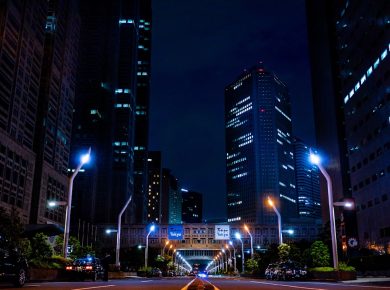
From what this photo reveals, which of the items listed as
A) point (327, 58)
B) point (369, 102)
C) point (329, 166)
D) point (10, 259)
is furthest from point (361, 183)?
point (10, 259)

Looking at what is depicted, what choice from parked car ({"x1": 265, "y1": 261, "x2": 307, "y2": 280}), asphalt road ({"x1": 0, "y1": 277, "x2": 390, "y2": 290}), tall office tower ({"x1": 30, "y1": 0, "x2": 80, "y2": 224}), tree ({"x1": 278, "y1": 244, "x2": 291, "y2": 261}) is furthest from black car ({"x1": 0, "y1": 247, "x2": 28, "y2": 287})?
tall office tower ({"x1": 30, "y1": 0, "x2": 80, "y2": 224})

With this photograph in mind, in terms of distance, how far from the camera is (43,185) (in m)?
119

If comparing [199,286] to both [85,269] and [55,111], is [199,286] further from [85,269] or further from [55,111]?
[55,111]

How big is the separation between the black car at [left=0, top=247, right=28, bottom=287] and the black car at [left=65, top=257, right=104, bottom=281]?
15.3 meters

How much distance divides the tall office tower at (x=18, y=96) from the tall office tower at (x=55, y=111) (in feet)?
21.8

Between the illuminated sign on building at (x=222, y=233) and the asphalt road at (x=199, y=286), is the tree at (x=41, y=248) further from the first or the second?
the illuminated sign on building at (x=222, y=233)

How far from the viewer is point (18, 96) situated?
11081 cm

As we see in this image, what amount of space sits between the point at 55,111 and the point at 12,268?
407 ft

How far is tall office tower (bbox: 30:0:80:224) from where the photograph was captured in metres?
121

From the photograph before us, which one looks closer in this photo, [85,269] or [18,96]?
[85,269]

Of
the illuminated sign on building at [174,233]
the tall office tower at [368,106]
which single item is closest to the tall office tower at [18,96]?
the illuminated sign on building at [174,233]

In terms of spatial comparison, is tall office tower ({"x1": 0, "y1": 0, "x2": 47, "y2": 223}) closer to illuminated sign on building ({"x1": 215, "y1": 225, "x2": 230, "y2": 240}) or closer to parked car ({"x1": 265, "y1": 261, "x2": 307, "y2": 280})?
illuminated sign on building ({"x1": 215, "y1": 225, "x2": 230, "y2": 240})

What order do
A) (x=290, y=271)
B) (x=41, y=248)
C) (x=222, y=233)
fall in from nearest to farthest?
(x=290, y=271), (x=41, y=248), (x=222, y=233)

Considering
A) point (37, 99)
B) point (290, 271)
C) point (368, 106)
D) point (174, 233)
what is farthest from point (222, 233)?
point (37, 99)
